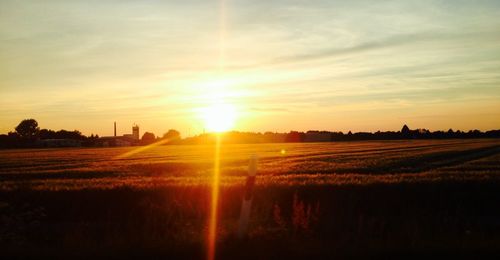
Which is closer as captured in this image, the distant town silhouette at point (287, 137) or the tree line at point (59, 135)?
the distant town silhouette at point (287, 137)

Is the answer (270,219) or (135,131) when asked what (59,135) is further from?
(270,219)

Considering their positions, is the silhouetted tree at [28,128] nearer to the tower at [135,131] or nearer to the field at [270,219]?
the tower at [135,131]

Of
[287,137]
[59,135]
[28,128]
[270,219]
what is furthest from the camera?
[28,128]

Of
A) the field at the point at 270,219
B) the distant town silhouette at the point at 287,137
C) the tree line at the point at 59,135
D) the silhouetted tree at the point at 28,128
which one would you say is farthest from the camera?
the silhouetted tree at the point at 28,128

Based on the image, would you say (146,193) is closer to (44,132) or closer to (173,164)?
(173,164)

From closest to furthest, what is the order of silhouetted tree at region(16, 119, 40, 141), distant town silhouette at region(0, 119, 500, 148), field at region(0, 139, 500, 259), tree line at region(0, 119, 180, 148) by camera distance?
field at region(0, 139, 500, 259) → distant town silhouette at region(0, 119, 500, 148) → tree line at region(0, 119, 180, 148) → silhouetted tree at region(16, 119, 40, 141)

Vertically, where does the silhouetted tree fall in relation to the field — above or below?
above

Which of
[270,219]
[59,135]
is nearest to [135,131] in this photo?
[59,135]

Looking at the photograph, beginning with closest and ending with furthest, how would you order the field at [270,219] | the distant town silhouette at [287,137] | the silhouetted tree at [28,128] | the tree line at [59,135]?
1. the field at [270,219]
2. the distant town silhouette at [287,137]
3. the tree line at [59,135]
4. the silhouetted tree at [28,128]

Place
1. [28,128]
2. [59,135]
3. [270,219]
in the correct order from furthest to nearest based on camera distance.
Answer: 1. [28,128]
2. [59,135]
3. [270,219]

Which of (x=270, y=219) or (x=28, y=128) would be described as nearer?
(x=270, y=219)

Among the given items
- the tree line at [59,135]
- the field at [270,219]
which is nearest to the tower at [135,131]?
the tree line at [59,135]

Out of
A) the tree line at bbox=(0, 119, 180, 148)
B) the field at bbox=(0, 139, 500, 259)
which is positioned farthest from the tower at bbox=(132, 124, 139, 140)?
the field at bbox=(0, 139, 500, 259)

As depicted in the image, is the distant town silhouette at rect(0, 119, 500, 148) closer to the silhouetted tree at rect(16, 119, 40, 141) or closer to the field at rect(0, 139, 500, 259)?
the silhouetted tree at rect(16, 119, 40, 141)
